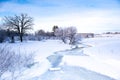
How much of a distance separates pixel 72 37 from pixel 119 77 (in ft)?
105

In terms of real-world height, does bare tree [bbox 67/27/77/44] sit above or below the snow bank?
above

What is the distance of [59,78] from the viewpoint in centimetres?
872

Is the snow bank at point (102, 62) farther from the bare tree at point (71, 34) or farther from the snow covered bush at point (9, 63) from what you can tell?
the bare tree at point (71, 34)

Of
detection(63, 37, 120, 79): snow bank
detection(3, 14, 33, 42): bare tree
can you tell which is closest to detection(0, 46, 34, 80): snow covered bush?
detection(63, 37, 120, 79): snow bank

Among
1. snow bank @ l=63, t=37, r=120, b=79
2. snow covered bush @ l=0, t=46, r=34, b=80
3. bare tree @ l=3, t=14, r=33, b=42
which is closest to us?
snow covered bush @ l=0, t=46, r=34, b=80

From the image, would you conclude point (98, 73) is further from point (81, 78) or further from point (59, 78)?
point (59, 78)

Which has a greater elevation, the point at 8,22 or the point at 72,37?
the point at 8,22

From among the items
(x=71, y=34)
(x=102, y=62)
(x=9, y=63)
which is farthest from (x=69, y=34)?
(x=9, y=63)

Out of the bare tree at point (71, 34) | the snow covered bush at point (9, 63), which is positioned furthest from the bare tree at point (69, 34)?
the snow covered bush at point (9, 63)

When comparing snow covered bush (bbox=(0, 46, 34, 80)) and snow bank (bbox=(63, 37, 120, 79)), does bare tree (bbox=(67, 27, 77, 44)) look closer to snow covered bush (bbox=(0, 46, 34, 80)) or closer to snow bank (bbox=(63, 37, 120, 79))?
snow bank (bbox=(63, 37, 120, 79))

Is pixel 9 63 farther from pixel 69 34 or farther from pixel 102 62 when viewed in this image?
pixel 69 34

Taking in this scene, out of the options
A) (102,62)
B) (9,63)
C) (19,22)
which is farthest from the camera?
(19,22)

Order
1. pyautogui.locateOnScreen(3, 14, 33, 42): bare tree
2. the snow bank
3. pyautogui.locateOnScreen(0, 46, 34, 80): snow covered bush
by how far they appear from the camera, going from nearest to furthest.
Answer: pyautogui.locateOnScreen(0, 46, 34, 80): snow covered bush < the snow bank < pyautogui.locateOnScreen(3, 14, 33, 42): bare tree

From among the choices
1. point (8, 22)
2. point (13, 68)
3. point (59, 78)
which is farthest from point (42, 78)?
point (8, 22)
